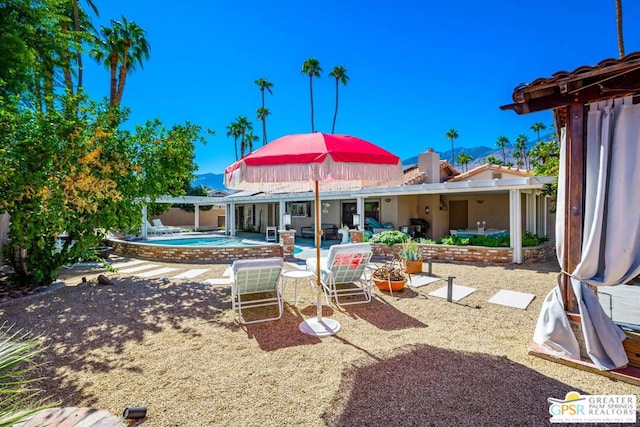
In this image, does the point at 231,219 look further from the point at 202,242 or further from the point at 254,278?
the point at 254,278

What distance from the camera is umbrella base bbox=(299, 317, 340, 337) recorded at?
4602 millimetres

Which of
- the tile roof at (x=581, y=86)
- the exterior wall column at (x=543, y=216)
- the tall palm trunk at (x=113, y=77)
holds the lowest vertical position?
the exterior wall column at (x=543, y=216)

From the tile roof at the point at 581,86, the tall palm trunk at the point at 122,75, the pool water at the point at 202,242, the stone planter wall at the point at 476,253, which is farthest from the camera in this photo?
the pool water at the point at 202,242

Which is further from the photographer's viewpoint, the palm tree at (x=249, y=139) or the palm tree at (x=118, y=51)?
the palm tree at (x=249, y=139)

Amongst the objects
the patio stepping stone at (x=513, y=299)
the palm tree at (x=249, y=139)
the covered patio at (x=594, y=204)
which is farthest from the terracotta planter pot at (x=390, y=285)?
the palm tree at (x=249, y=139)

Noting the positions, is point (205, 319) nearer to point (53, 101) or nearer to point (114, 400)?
point (114, 400)

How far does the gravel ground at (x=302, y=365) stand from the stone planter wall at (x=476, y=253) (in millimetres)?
4183

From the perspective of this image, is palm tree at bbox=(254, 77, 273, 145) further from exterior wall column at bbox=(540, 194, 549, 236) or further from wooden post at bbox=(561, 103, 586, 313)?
wooden post at bbox=(561, 103, 586, 313)

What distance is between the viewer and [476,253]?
34.9ft

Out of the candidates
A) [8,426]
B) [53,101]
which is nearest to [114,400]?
[8,426]

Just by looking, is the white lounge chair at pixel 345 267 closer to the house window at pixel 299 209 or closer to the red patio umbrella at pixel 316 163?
the red patio umbrella at pixel 316 163

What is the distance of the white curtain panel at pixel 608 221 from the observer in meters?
3.04

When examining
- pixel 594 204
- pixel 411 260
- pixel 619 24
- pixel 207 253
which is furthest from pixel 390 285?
pixel 619 24

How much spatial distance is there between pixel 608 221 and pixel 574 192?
1.42ft
